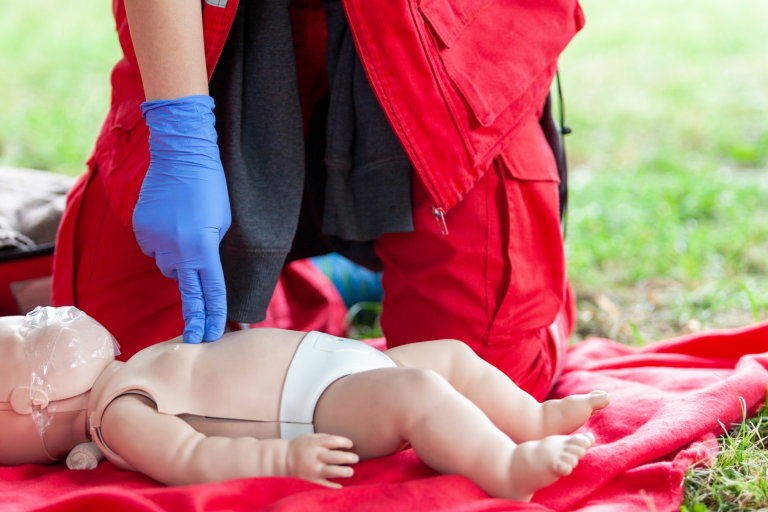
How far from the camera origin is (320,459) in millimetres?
997

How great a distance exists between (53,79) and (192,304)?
3831 mm

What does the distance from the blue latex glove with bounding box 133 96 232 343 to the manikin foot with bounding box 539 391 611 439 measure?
0.64 meters

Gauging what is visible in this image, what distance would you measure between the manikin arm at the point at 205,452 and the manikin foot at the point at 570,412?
0.36 metres

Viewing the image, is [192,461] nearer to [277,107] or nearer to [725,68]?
[277,107]

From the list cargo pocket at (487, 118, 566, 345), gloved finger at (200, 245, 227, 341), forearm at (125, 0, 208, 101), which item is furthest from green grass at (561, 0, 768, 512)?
forearm at (125, 0, 208, 101)

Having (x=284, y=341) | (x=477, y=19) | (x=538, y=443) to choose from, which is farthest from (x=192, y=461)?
(x=477, y=19)

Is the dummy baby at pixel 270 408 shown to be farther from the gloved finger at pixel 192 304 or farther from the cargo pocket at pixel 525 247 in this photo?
the cargo pocket at pixel 525 247

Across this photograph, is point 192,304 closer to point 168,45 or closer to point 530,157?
point 168,45

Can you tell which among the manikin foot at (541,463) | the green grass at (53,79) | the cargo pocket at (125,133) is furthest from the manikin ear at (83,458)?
the green grass at (53,79)

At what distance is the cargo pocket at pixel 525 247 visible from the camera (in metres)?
1.38

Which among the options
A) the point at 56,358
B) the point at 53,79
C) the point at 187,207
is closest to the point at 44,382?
the point at 56,358

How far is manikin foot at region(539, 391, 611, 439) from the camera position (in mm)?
1096

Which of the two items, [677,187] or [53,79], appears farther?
[53,79]

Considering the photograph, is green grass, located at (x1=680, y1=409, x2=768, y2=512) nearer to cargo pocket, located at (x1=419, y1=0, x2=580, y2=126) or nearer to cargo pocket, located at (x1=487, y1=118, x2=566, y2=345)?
cargo pocket, located at (x1=487, y1=118, x2=566, y2=345)
